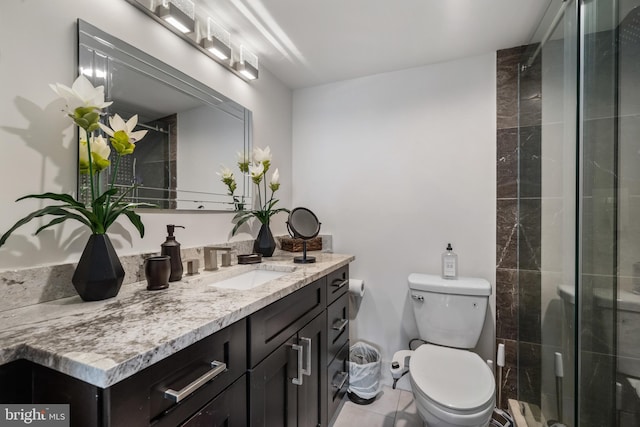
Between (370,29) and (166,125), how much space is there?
1189 millimetres

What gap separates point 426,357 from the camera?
1.48m

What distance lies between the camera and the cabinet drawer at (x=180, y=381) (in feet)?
1.77

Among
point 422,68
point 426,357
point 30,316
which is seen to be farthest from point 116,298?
point 422,68

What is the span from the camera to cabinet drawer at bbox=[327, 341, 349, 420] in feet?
5.00

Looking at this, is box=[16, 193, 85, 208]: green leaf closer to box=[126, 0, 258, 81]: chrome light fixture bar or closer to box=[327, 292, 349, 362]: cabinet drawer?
box=[126, 0, 258, 81]: chrome light fixture bar

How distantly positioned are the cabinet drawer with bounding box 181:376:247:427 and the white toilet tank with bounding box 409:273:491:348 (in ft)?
3.94

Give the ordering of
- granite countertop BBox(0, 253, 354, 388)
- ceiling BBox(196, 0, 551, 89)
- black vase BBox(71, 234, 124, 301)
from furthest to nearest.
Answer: ceiling BBox(196, 0, 551, 89)
black vase BBox(71, 234, 124, 301)
granite countertop BBox(0, 253, 354, 388)

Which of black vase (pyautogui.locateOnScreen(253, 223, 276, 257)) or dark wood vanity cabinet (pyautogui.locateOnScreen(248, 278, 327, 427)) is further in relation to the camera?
black vase (pyautogui.locateOnScreen(253, 223, 276, 257))

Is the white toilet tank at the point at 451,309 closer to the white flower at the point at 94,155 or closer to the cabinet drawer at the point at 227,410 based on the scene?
the cabinet drawer at the point at 227,410

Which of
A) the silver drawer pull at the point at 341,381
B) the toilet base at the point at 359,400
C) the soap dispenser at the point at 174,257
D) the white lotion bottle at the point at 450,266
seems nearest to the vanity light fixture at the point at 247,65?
the soap dispenser at the point at 174,257

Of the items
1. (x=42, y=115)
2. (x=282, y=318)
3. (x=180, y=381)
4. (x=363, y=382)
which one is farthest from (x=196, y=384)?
(x=363, y=382)

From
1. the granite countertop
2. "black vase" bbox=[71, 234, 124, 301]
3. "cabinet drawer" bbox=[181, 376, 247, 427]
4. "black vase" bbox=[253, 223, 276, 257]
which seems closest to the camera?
the granite countertop

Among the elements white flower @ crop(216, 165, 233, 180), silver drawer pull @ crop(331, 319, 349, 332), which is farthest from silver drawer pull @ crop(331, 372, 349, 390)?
white flower @ crop(216, 165, 233, 180)

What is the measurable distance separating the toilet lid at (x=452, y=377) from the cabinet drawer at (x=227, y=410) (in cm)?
81
